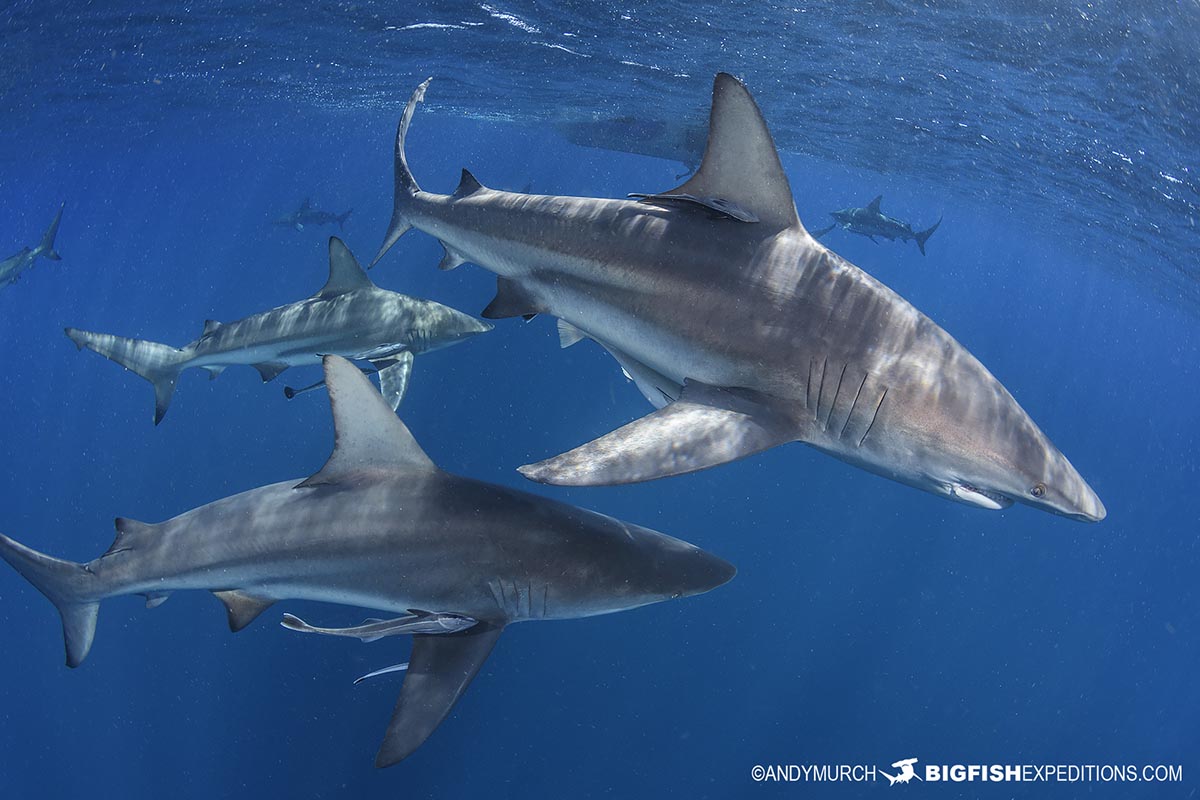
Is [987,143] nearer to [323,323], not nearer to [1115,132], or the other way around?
[1115,132]

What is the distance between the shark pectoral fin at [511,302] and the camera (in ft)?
15.0

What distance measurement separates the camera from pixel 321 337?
841cm

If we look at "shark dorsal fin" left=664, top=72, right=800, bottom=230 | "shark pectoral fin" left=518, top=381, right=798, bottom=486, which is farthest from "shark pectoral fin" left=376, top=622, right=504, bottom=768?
"shark dorsal fin" left=664, top=72, right=800, bottom=230

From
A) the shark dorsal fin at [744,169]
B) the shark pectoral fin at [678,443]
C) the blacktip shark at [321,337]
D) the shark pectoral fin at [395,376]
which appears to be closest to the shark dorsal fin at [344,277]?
the blacktip shark at [321,337]

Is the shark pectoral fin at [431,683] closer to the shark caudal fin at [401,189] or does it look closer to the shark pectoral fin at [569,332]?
the shark pectoral fin at [569,332]

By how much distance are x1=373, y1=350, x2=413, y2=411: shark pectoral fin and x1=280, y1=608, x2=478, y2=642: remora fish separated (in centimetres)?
481

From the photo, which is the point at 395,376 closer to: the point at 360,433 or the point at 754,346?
the point at 360,433

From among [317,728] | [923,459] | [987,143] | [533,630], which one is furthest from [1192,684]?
[923,459]

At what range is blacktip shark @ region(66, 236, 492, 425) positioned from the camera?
8430mm

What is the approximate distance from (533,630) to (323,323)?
1052 centimetres

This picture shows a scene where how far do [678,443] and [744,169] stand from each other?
1665 mm

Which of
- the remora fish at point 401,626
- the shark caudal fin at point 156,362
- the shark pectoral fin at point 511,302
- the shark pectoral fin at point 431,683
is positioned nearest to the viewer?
the remora fish at point 401,626

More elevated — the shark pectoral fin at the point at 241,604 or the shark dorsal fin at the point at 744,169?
the shark dorsal fin at the point at 744,169

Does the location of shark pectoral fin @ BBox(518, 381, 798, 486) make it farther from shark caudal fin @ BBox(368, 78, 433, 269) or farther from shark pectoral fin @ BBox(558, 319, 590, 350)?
shark caudal fin @ BBox(368, 78, 433, 269)
